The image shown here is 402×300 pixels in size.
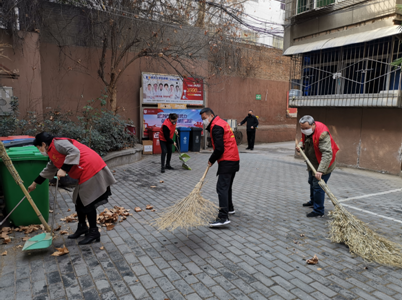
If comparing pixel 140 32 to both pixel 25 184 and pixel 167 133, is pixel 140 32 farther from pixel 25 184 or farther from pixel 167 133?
pixel 25 184

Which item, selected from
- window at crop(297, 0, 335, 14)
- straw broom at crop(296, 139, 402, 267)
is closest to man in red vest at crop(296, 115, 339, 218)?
straw broom at crop(296, 139, 402, 267)

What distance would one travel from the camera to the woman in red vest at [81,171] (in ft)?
11.9

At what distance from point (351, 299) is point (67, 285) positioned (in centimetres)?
282

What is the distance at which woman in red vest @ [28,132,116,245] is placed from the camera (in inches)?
142

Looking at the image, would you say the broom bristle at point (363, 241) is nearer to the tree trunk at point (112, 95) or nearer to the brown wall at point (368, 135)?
the brown wall at point (368, 135)

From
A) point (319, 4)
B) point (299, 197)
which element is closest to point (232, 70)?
point (319, 4)

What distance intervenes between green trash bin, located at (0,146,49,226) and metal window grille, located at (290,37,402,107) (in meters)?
8.40

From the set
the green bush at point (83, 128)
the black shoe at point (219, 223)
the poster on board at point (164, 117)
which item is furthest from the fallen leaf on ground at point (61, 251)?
the poster on board at point (164, 117)

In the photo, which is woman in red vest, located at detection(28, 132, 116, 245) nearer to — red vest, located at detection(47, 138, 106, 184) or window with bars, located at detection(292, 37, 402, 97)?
red vest, located at detection(47, 138, 106, 184)

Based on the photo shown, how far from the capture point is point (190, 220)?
157 inches

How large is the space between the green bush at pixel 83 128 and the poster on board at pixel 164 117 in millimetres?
1368

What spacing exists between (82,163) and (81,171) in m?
0.10

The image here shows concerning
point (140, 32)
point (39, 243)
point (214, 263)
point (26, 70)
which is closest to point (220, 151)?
point (214, 263)

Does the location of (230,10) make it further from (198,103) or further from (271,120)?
(271,120)
